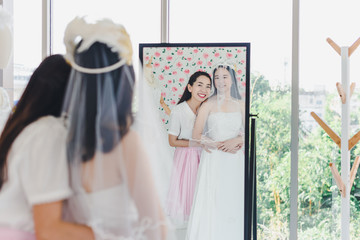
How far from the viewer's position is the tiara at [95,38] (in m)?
1.29

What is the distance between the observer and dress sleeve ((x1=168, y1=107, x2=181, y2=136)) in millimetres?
3027

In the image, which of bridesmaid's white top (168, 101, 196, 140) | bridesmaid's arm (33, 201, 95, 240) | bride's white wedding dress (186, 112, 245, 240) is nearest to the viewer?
bridesmaid's arm (33, 201, 95, 240)

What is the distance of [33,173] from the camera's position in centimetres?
122

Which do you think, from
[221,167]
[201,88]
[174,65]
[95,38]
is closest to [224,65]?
[201,88]

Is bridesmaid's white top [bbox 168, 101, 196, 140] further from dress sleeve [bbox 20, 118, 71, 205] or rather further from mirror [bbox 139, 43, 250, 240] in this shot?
dress sleeve [bbox 20, 118, 71, 205]

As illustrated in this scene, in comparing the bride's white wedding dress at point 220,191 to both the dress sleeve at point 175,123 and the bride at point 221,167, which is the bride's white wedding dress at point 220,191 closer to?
the bride at point 221,167

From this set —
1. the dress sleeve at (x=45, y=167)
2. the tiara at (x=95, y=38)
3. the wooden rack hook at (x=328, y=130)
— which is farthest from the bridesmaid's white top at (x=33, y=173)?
the wooden rack hook at (x=328, y=130)

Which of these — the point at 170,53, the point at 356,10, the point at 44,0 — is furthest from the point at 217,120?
the point at 44,0

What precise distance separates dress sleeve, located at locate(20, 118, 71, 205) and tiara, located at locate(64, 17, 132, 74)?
21 centimetres

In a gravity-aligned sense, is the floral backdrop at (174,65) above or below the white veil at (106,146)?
above

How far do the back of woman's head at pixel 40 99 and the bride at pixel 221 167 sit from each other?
5.65 ft

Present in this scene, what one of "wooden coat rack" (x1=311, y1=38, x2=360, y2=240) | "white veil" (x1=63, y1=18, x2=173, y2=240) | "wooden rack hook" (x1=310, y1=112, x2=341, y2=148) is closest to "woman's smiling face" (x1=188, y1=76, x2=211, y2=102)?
"wooden rack hook" (x1=310, y1=112, x2=341, y2=148)

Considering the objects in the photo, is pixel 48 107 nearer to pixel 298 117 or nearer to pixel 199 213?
pixel 199 213

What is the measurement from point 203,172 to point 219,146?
203 mm
